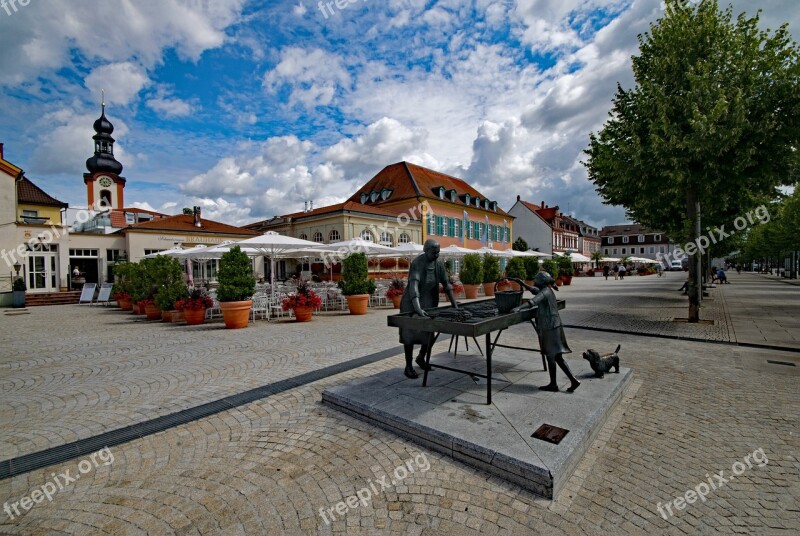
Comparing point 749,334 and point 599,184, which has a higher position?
point 599,184

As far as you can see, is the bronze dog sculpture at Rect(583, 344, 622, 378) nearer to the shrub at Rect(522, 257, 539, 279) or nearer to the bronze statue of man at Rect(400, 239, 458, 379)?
the bronze statue of man at Rect(400, 239, 458, 379)

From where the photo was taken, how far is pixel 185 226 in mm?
25484

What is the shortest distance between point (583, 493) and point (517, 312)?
1916 mm

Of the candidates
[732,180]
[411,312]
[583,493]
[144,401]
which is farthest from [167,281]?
[732,180]

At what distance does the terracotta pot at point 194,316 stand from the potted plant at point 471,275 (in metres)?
10.8

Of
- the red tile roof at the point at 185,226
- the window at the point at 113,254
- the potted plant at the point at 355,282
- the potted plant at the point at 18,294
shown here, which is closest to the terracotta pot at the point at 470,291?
the potted plant at the point at 355,282

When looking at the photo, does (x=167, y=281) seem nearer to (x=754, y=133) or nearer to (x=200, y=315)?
(x=200, y=315)

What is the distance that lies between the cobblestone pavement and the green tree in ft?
18.0

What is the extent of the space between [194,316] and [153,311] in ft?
8.95

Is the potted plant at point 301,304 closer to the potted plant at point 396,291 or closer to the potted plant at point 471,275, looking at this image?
the potted plant at point 396,291

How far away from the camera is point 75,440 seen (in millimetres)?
3486

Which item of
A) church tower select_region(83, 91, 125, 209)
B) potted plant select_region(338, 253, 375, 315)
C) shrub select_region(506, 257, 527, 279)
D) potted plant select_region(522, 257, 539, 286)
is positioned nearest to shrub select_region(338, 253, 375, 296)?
potted plant select_region(338, 253, 375, 315)

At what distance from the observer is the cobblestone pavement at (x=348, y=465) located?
7.70 feet

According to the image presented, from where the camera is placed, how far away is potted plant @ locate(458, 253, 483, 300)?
16.7 m
